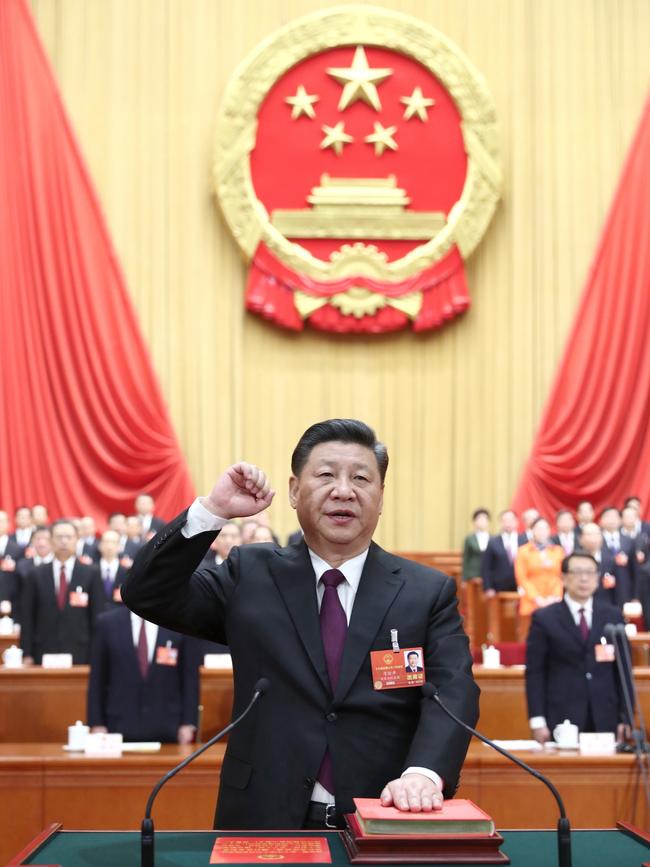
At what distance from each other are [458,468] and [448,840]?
34.6 feet

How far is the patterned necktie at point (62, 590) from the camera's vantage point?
7750mm

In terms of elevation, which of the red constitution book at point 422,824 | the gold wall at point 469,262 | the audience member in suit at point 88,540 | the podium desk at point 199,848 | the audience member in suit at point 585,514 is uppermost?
the gold wall at point 469,262

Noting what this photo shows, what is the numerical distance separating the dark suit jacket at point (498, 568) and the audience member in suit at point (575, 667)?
445cm

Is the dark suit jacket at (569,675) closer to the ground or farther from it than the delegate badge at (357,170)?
closer to the ground

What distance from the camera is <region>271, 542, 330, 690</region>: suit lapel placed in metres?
2.17

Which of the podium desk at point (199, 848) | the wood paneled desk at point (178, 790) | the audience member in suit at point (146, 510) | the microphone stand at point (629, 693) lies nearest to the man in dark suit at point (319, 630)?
the podium desk at point (199, 848)

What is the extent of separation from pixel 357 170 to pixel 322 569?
1028cm

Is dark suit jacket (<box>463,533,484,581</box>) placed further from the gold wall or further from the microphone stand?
the microphone stand

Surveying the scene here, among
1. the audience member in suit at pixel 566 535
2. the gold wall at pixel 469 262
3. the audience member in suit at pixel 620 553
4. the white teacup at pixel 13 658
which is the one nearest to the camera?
the white teacup at pixel 13 658

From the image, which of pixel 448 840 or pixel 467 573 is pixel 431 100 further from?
pixel 448 840

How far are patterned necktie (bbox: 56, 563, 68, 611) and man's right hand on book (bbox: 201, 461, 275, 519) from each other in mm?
5822

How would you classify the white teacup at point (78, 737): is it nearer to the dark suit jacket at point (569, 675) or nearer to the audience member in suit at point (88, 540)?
the dark suit jacket at point (569, 675)

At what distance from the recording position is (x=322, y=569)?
229cm


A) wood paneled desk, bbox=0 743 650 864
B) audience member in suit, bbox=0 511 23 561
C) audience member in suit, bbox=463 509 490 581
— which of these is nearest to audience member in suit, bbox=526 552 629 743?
wood paneled desk, bbox=0 743 650 864
